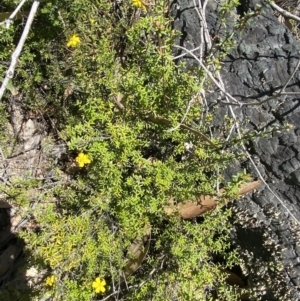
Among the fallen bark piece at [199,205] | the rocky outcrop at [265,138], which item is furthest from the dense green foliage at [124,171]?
the rocky outcrop at [265,138]

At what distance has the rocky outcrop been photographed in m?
2.27

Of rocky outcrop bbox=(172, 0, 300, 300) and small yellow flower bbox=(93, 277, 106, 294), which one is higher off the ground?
rocky outcrop bbox=(172, 0, 300, 300)

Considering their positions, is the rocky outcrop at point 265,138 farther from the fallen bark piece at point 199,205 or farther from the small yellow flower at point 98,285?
the small yellow flower at point 98,285

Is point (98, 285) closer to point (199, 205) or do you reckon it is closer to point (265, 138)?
point (199, 205)

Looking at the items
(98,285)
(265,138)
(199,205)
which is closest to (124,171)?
(199,205)

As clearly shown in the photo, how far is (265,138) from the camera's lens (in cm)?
230

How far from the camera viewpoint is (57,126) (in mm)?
2832

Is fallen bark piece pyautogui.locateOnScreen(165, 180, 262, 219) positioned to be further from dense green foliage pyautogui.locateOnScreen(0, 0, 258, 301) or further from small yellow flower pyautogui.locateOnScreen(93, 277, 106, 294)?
small yellow flower pyautogui.locateOnScreen(93, 277, 106, 294)

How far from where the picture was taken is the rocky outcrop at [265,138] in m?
2.27

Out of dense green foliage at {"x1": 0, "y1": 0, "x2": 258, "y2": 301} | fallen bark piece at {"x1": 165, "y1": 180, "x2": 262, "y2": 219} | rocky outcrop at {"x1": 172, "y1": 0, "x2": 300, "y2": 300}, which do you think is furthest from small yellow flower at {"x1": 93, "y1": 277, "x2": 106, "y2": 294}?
rocky outcrop at {"x1": 172, "y1": 0, "x2": 300, "y2": 300}

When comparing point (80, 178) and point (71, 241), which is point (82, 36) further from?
point (71, 241)

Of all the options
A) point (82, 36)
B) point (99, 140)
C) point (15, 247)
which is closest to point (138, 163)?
point (99, 140)

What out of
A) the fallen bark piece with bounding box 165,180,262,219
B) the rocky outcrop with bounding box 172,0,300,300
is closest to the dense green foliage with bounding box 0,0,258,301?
the fallen bark piece with bounding box 165,180,262,219

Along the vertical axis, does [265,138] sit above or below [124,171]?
above
